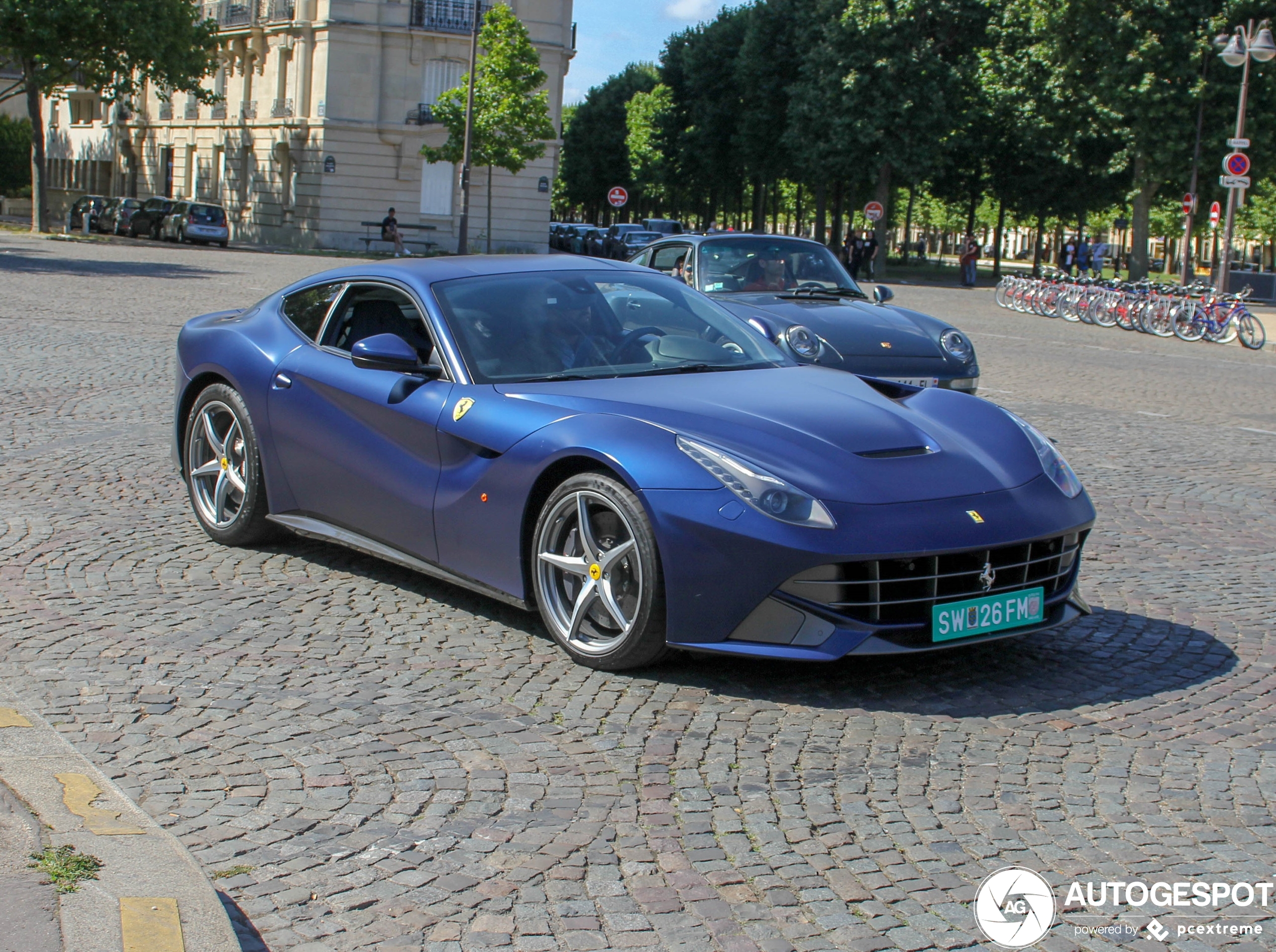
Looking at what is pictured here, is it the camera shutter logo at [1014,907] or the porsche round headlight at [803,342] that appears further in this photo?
the porsche round headlight at [803,342]

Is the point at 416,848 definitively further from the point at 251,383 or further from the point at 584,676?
the point at 251,383

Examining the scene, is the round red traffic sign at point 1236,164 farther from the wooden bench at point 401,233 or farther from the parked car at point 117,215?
the parked car at point 117,215

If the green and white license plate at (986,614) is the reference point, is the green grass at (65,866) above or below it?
below

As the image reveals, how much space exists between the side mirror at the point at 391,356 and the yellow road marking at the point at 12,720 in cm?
182

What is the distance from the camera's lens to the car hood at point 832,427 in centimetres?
472

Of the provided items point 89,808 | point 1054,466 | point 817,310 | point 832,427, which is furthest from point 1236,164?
point 89,808

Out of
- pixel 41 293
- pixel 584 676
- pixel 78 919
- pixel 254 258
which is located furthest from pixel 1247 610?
pixel 254 258

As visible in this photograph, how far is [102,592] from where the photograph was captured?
5.84 meters

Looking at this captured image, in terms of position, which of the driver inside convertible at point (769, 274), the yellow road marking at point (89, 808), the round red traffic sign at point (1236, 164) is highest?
the round red traffic sign at point (1236, 164)

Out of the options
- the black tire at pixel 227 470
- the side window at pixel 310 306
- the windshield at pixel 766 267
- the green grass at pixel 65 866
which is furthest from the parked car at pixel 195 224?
the green grass at pixel 65 866

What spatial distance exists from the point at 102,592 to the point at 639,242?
4757 centimetres

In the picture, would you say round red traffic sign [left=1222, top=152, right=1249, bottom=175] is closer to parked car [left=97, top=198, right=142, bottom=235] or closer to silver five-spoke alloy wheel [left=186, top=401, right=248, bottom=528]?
silver five-spoke alloy wheel [left=186, top=401, right=248, bottom=528]

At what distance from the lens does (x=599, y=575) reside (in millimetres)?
4926

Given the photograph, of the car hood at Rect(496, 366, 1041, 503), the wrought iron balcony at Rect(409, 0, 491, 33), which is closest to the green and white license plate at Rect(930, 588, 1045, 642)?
the car hood at Rect(496, 366, 1041, 503)
